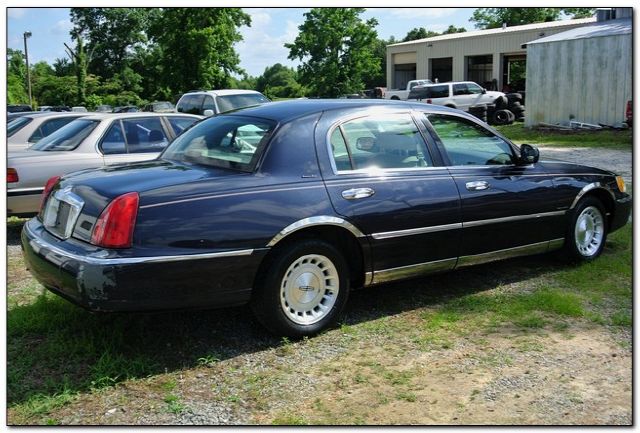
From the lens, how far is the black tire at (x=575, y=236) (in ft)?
19.3

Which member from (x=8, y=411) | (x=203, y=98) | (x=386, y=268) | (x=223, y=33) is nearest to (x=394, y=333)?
(x=386, y=268)

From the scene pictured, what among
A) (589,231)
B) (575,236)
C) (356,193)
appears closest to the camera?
(356,193)

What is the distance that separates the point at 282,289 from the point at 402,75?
170 feet

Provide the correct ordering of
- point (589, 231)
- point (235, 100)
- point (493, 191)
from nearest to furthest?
point (493, 191), point (589, 231), point (235, 100)

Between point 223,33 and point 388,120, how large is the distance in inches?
1761

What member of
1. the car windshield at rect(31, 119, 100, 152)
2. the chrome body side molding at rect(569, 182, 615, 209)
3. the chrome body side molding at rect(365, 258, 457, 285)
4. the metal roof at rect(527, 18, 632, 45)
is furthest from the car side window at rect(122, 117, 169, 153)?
the metal roof at rect(527, 18, 632, 45)

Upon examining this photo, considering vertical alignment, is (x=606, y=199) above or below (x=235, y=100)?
below

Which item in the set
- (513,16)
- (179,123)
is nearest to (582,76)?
(179,123)

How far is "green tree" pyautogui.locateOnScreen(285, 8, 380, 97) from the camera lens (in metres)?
55.3

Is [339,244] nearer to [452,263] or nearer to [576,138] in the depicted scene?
[452,263]

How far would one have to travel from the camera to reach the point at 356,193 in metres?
4.50

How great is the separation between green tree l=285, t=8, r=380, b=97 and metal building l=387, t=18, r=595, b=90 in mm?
3978

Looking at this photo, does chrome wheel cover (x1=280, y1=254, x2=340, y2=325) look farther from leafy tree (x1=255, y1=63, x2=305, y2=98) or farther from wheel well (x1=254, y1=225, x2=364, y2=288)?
leafy tree (x1=255, y1=63, x2=305, y2=98)

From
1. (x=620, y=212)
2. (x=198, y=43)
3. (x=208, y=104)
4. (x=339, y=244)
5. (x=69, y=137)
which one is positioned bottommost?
(x=620, y=212)
